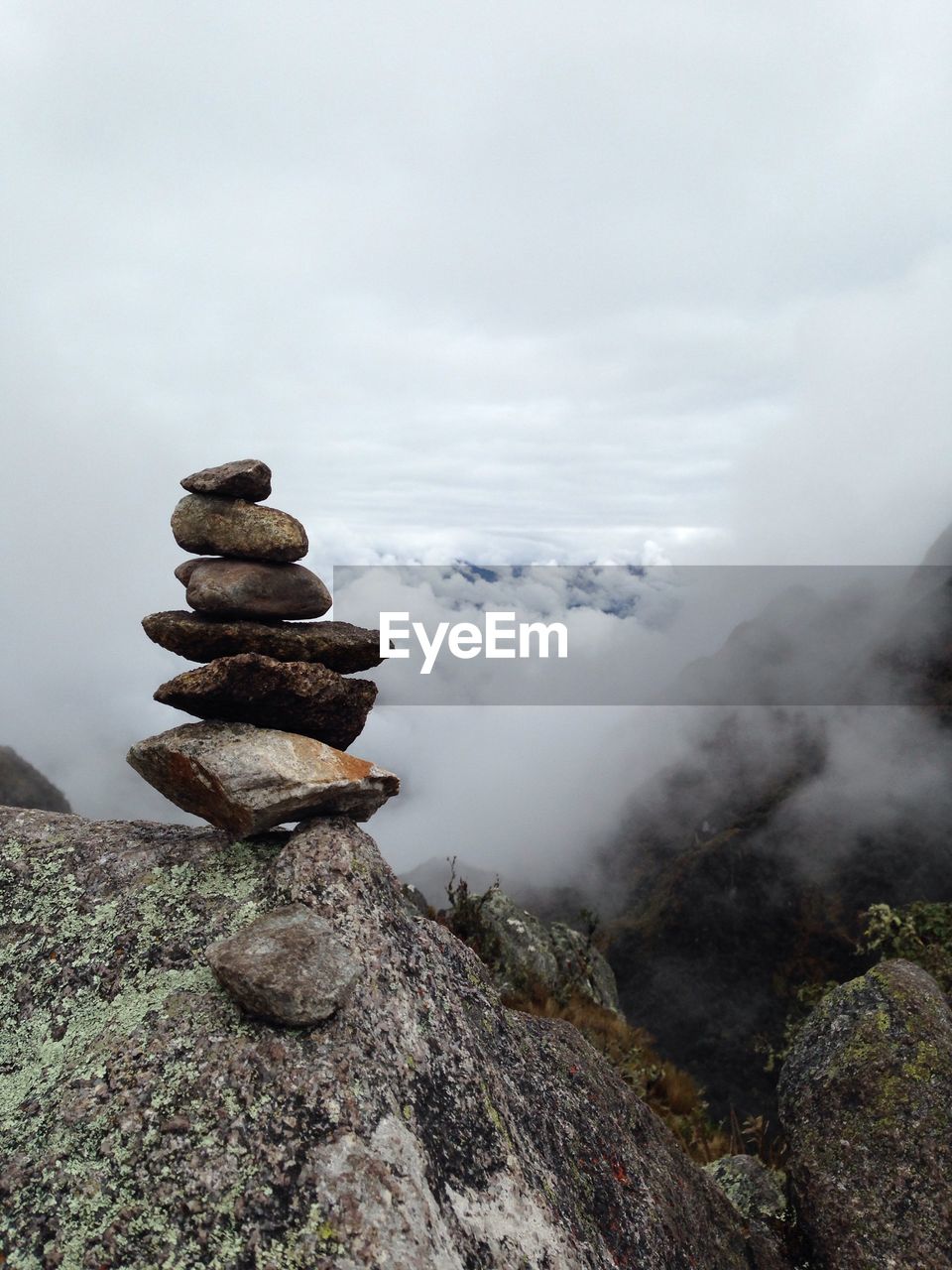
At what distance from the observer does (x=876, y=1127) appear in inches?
403

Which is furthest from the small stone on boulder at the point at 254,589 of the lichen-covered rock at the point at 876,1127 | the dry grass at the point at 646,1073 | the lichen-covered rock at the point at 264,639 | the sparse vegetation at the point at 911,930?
the sparse vegetation at the point at 911,930

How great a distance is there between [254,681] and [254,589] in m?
1.52

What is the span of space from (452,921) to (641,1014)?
258 ft

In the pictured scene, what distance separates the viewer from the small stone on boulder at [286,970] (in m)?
6.81

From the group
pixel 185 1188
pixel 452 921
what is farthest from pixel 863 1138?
pixel 452 921

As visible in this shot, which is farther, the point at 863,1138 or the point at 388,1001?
the point at 863,1138

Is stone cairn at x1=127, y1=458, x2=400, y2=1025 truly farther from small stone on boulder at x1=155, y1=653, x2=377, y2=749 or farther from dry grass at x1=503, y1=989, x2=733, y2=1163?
dry grass at x1=503, y1=989, x2=733, y2=1163

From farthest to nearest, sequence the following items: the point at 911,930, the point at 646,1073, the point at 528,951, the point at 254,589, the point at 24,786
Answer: the point at 24,786, the point at 911,930, the point at 528,951, the point at 646,1073, the point at 254,589

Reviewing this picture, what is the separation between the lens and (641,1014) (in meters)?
89.6

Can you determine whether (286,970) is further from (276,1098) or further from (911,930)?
(911,930)

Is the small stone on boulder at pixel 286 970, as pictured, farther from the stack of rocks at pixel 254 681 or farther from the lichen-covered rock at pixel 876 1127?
the lichen-covered rock at pixel 876 1127

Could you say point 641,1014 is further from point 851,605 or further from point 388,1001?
point 851,605

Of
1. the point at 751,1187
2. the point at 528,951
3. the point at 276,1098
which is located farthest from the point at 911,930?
the point at 276,1098

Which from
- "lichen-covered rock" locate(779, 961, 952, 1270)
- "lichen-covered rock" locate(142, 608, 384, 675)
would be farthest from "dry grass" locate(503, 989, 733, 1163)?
"lichen-covered rock" locate(142, 608, 384, 675)
